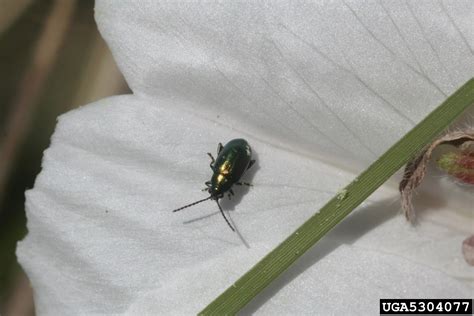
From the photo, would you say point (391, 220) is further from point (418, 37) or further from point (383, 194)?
point (418, 37)

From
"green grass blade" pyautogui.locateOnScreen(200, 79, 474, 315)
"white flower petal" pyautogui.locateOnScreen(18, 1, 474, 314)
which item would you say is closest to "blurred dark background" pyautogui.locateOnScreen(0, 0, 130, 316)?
"white flower petal" pyautogui.locateOnScreen(18, 1, 474, 314)

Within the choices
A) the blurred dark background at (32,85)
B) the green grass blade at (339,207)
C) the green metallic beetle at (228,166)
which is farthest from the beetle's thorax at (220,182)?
the blurred dark background at (32,85)

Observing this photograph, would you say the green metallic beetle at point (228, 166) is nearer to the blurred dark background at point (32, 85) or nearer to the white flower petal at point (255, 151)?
the white flower petal at point (255, 151)

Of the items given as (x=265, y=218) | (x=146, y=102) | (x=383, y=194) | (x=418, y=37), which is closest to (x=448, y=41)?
(x=418, y=37)

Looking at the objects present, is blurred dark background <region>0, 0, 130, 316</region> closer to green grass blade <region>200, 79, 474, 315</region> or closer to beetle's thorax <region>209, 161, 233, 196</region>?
beetle's thorax <region>209, 161, 233, 196</region>

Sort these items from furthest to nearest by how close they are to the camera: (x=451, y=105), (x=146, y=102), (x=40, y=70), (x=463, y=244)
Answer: (x=40, y=70), (x=146, y=102), (x=463, y=244), (x=451, y=105)

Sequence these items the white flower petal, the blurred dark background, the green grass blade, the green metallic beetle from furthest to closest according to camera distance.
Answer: the blurred dark background
the green metallic beetle
the white flower petal
the green grass blade

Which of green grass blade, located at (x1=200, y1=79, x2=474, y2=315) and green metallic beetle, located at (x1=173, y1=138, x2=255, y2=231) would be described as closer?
green grass blade, located at (x1=200, y1=79, x2=474, y2=315)
